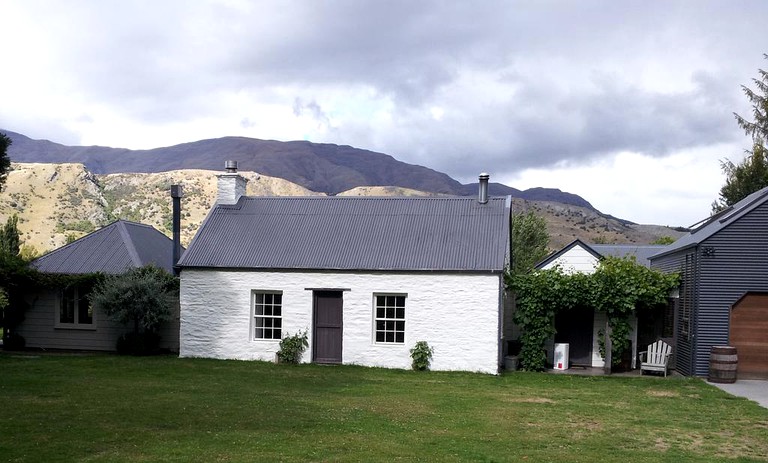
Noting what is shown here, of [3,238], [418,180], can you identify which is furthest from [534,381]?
[418,180]

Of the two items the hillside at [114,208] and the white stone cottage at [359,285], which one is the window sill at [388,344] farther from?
the hillside at [114,208]

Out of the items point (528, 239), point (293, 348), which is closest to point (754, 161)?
point (528, 239)

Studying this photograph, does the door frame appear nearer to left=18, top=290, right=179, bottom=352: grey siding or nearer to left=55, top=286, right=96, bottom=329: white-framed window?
left=18, top=290, right=179, bottom=352: grey siding

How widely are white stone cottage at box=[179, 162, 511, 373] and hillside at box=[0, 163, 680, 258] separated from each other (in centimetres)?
5380

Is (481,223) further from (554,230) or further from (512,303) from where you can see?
(554,230)

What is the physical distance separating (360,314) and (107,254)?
31.3 feet

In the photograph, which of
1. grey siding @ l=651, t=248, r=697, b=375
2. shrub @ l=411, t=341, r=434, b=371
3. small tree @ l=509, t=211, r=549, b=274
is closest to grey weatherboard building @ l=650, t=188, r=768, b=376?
grey siding @ l=651, t=248, r=697, b=375

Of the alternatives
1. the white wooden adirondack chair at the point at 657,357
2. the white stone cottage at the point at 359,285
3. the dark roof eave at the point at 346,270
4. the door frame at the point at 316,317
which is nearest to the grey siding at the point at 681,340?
the white wooden adirondack chair at the point at 657,357

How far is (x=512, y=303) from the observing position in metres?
23.2

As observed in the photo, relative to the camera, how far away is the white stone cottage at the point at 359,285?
19.9 m

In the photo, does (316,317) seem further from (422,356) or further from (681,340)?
(681,340)

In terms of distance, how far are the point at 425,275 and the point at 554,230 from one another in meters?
65.3

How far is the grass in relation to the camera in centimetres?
978

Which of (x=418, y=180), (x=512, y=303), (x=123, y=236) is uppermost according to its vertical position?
(x=418, y=180)
